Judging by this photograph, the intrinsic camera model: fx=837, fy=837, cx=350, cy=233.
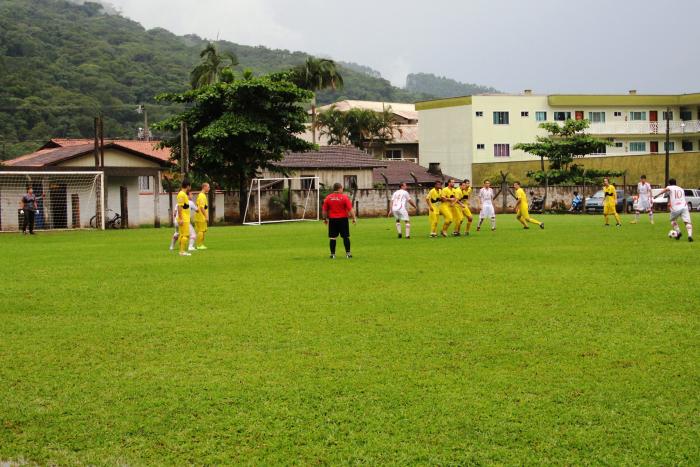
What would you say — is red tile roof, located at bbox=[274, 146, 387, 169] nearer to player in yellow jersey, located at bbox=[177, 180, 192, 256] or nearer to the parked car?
the parked car

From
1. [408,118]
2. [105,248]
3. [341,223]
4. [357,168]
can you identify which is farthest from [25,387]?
[408,118]

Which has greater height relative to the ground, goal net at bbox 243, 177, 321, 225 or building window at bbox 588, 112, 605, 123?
building window at bbox 588, 112, 605, 123

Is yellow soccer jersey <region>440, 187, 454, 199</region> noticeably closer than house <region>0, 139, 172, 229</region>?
Yes

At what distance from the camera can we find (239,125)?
42.6 meters

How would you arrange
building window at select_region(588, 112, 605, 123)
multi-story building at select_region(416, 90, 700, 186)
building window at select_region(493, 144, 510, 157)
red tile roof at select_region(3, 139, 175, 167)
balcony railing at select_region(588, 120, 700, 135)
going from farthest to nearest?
building window at select_region(588, 112, 605, 123) < building window at select_region(493, 144, 510, 157) < balcony railing at select_region(588, 120, 700, 135) < multi-story building at select_region(416, 90, 700, 186) < red tile roof at select_region(3, 139, 175, 167)

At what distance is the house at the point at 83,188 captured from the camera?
4194 centimetres

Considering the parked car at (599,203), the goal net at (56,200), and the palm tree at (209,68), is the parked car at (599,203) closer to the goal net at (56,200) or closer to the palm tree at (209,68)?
the palm tree at (209,68)

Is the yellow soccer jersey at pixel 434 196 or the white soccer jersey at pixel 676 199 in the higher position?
the yellow soccer jersey at pixel 434 196

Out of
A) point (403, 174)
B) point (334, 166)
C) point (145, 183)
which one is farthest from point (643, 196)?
point (403, 174)

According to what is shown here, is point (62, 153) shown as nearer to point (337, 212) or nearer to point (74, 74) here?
point (74, 74)

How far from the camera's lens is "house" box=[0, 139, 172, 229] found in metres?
41.9

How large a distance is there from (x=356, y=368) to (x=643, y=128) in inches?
2887

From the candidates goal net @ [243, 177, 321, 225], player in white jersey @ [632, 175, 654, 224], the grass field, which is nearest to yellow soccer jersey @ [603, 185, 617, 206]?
player in white jersey @ [632, 175, 654, 224]

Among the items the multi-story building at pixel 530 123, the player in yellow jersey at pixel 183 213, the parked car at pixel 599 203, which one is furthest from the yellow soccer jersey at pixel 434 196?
the multi-story building at pixel 530 123
